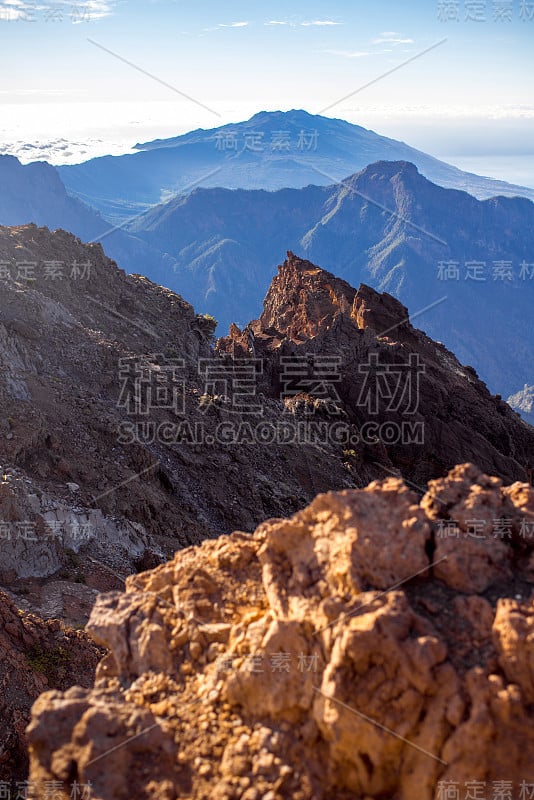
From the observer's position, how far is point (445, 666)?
5.60m

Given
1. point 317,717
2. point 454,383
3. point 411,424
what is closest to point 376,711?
point 317,717

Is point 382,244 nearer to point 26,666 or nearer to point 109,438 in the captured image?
point 109,438

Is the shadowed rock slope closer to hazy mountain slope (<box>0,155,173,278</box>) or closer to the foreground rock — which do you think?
the foreground rock

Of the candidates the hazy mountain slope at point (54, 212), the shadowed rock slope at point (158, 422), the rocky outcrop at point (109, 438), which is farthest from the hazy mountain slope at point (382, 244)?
the rocky outcrop at point (109, 438)

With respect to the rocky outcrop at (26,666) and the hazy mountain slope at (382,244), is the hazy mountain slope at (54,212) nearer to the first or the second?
the hazy mountain slope at (382,244)

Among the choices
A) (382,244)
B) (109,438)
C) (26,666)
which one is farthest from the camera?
(382,244)

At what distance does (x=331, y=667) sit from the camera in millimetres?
5785

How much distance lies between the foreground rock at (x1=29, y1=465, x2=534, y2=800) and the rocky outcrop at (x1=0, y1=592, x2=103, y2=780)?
4.26 m

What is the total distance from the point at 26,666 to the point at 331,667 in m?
6.90

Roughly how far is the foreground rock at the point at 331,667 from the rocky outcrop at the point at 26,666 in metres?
4.26

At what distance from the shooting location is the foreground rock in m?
5.54

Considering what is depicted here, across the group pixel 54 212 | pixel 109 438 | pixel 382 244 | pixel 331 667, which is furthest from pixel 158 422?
pixel 382 244

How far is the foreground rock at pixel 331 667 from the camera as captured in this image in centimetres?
554

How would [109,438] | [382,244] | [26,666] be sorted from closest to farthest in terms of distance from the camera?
[26,666]
[109,438]
[382,244]
